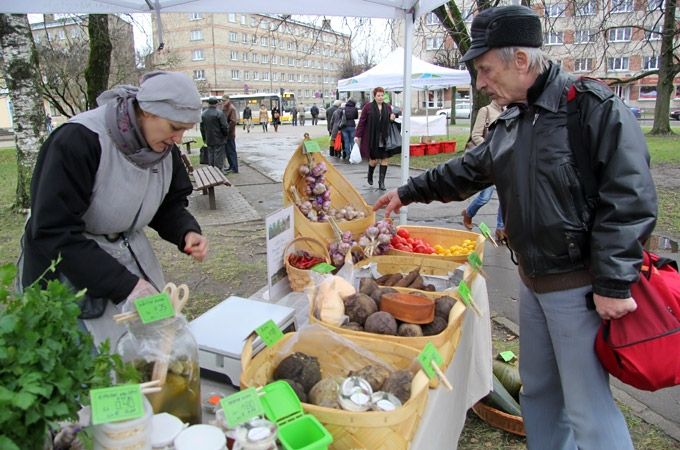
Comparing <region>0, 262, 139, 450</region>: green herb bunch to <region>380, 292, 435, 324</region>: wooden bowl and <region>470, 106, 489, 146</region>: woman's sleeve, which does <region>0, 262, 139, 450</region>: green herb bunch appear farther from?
<region>470, 106, 489, 146</region>: woman's sleeve

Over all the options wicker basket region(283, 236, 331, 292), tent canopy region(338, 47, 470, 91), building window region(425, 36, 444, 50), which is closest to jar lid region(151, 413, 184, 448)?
wicker basket region(283, 236, 331, 292)

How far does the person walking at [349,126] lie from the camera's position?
13070 millimetres

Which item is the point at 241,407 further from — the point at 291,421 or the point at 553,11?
the point at 553,11

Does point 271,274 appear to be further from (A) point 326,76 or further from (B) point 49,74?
(A) point 326,76

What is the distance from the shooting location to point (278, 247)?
8.34ft

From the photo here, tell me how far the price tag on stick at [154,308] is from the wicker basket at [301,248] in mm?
1150

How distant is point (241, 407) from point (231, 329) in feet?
2.28

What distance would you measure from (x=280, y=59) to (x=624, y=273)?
7559 centimetres

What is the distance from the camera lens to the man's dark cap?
1599mm

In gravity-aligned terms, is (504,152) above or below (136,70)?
below

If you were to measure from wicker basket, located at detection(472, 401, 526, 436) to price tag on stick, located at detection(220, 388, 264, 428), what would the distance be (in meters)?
1.84

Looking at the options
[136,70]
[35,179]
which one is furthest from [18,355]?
[136,70]

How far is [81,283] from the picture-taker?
162 centimetres

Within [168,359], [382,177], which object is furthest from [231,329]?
[382,177]
